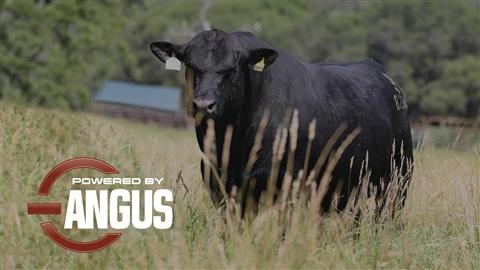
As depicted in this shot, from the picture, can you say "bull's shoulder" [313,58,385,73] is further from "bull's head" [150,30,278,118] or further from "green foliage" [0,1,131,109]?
"green foliage" [0,1,131,109]

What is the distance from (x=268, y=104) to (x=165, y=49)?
99 centimetres

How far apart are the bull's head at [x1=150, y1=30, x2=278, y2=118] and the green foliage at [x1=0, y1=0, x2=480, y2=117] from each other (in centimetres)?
2964

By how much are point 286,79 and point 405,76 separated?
64.4 m

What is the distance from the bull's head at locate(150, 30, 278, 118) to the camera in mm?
6254

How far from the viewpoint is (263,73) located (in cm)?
692

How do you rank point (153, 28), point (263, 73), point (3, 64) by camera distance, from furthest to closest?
1. point (153, 28)
2. point (3, 64)
3. point (263, 73)

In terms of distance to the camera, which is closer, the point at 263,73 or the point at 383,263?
the point at 383,263

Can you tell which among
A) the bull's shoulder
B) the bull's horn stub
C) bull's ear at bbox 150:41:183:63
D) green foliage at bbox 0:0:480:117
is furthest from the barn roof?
the bull's horn stub

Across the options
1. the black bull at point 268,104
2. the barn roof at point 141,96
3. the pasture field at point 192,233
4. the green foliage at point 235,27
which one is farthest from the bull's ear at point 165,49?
the barn roof at point 141,96

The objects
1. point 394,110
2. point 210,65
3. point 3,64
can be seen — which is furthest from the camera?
point 3,64

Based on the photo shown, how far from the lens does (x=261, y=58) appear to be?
266 inches

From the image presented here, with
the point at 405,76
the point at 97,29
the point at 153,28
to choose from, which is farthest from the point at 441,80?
the point at 97,29

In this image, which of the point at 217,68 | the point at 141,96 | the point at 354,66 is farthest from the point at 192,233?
the point at 141,96

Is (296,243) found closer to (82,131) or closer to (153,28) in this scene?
(82,131)
